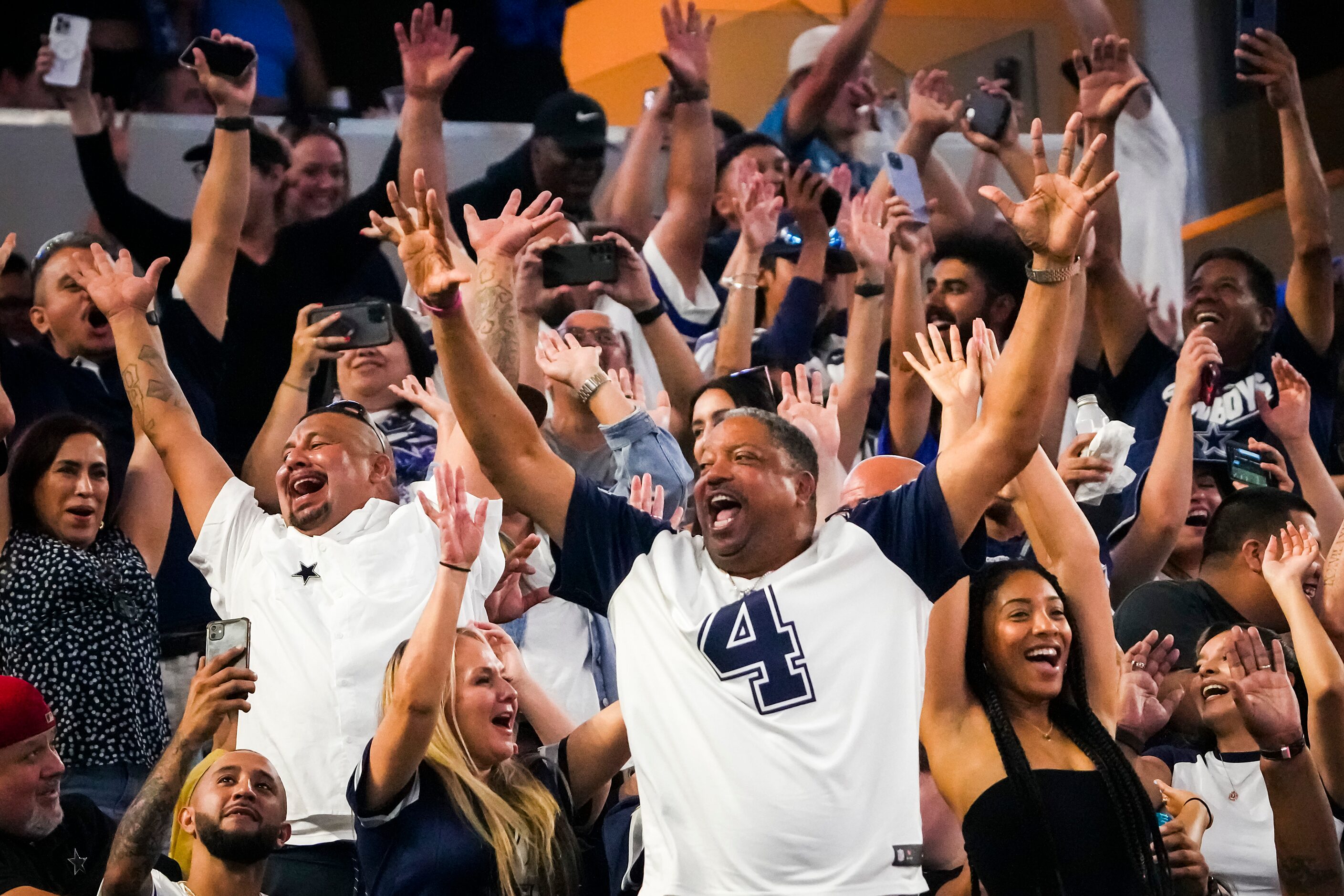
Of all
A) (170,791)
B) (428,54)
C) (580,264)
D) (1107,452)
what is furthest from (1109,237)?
(170,791)

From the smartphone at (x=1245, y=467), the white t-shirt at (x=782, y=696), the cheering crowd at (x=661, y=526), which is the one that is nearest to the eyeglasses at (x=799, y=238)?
the cheering crowd at (x=661, y=526)

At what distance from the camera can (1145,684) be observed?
3432mm

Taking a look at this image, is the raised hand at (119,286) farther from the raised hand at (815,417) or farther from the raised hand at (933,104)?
the raised hand at (933,104)

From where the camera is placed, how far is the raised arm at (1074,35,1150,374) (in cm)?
535

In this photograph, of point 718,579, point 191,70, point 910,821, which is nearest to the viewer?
point 910,821

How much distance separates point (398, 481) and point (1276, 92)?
3.42 metres

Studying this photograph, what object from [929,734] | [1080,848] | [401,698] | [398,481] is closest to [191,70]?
[398,481]

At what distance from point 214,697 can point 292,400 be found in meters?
1.44

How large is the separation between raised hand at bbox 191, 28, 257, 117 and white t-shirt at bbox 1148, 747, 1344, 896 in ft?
9.62

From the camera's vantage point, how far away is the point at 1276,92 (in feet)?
18.5

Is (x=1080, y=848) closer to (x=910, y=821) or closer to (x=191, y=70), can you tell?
(x=910, y=821)

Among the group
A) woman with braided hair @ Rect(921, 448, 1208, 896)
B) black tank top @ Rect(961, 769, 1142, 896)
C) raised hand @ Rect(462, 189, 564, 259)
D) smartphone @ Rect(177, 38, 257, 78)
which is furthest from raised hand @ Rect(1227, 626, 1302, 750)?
smartphone @ Rect(177, 38, 257, 78)

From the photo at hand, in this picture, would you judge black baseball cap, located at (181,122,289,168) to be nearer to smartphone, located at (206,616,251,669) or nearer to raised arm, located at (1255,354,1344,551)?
smartphone, located at (206,616,251,669)

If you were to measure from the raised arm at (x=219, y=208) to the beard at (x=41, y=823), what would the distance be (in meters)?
1.91
